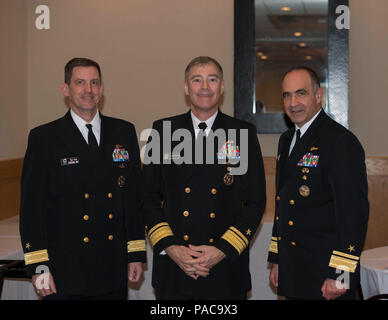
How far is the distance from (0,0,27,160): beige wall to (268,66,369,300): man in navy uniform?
2.46 metres

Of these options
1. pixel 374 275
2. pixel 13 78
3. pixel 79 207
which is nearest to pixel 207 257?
pixel 79 207

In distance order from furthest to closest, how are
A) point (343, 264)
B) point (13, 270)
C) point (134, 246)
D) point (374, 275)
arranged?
point (374, 275), point (13, 270), point (134, 246), point (343, 264)

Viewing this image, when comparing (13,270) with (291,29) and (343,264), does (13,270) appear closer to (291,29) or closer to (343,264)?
(343,264)

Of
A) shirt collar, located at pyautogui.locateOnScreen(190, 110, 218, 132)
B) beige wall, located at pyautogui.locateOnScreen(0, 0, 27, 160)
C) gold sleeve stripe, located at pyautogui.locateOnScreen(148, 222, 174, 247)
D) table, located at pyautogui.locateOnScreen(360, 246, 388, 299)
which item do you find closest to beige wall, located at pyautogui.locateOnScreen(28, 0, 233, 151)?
beige wall, located at pyautogui.locateOnScreen(0, 0, 27, 160)

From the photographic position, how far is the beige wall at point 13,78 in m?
3.90

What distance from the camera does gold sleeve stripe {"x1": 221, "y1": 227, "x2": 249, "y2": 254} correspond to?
2135 millimetres

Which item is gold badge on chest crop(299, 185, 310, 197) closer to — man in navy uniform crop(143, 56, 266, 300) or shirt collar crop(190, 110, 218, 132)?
man in navy uniform crop(143, 56, 266, 300)

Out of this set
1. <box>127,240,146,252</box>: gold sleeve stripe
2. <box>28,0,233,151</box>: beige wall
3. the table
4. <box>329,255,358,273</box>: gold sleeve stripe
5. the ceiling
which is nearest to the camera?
<box>329,255,358,273</box>: gold sleeve stripe

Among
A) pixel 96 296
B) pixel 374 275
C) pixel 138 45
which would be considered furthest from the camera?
pixel 138 45

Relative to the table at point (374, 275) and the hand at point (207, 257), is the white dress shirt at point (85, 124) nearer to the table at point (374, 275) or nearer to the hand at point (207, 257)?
the hand at point (207, 257)

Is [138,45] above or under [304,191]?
above

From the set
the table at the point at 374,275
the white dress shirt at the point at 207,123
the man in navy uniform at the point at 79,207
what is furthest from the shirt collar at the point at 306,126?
the table at the point at 374,275

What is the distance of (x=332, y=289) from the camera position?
2.01 metres

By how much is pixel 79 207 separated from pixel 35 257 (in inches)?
10.9
